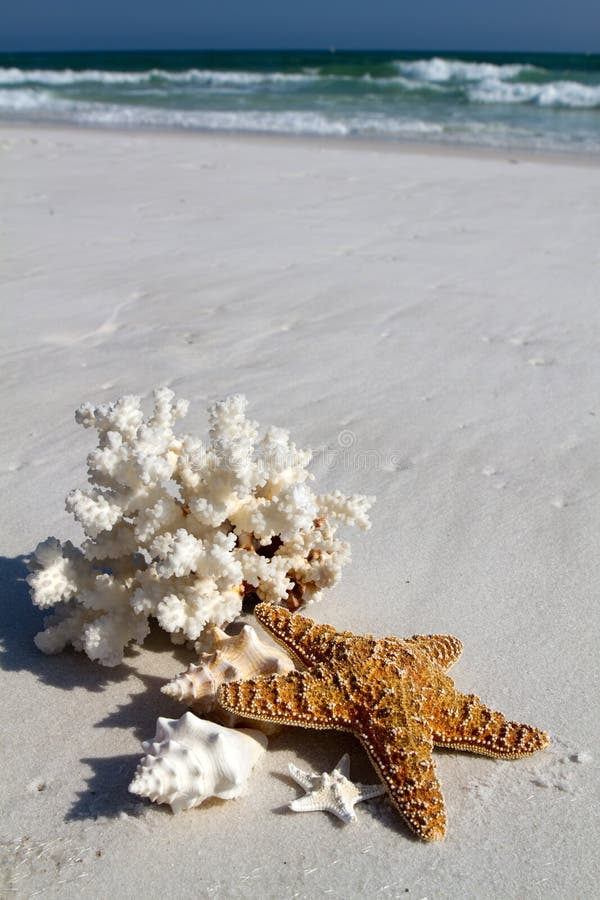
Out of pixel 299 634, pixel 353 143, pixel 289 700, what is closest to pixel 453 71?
pixel 353 143

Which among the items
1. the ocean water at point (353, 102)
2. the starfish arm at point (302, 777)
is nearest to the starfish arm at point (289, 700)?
the starfish arm at point (302, 777)

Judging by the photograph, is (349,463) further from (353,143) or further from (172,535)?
(353,143)

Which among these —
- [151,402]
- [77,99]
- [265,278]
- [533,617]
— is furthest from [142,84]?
[533,617]

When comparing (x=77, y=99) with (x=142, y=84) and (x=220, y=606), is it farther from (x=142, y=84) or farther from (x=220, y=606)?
(x=220, y=606)

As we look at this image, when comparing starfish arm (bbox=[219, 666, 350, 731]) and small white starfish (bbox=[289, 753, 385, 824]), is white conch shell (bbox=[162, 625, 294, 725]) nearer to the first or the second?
starfish arm (bbox=[219, 666, 350, 731])

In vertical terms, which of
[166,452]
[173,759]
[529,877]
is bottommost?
[529,877]
